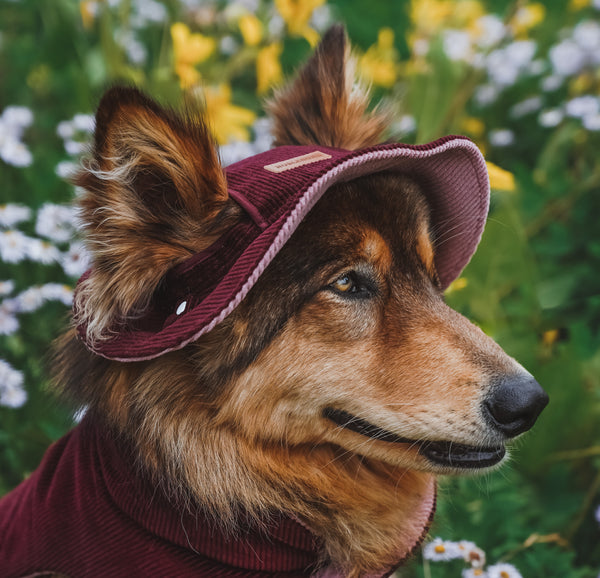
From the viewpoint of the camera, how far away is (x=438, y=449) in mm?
1979

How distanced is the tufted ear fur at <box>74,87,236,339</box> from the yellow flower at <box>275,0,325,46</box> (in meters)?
2.72

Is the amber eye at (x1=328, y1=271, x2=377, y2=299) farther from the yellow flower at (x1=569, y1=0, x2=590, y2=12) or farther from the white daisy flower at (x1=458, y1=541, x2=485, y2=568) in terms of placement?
the yellow flower at (x1=569, y1=0, x2=590, y2=12)

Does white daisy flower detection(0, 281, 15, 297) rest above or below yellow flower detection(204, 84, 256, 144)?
below

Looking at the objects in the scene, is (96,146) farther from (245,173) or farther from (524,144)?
(524,144)

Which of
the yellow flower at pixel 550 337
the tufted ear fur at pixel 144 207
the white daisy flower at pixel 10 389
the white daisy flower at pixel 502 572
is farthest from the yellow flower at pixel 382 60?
the white daisy flower at pixel 502 572

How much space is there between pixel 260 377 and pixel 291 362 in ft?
0.31

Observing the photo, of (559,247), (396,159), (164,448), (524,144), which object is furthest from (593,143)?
(164,448)

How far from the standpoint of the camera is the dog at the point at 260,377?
178 cm

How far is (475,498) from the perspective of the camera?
9.30 feet

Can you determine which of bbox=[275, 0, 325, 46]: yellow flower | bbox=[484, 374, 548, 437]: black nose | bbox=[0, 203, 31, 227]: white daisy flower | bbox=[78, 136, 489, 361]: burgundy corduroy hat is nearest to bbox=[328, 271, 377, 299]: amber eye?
bbox=[78, 136, 489, 361]: burgundy corduroy hat

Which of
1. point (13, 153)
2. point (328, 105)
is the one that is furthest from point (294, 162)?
point (13, 153)

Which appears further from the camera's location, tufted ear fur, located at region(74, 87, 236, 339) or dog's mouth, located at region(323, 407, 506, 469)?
dog's mouth, located at region(323, 407, 506, 469)

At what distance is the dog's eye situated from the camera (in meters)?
1.96

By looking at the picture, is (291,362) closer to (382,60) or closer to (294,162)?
(294,162)
